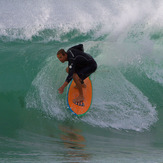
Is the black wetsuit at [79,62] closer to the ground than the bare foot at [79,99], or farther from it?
farther from it

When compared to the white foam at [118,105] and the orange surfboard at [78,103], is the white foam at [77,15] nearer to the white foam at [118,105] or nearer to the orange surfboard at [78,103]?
the white foam at [118,105]

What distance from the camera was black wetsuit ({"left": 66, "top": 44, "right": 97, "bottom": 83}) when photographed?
409 centimetres

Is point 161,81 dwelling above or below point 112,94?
above

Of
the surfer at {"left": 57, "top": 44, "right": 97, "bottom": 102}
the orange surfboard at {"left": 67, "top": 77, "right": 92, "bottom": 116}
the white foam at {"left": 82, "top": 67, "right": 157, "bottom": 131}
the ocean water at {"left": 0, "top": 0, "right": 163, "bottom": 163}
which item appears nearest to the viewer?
the ocean water at {"left": 0, "top": 0, "right": 163, "bottom": 163}

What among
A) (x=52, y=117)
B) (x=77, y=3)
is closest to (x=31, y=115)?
(x=52, y=117)

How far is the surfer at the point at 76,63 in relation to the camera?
4070 millimetres

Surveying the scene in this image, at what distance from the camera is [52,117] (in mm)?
4590

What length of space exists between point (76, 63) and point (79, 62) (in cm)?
7

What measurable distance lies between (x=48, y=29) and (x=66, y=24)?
0.75m

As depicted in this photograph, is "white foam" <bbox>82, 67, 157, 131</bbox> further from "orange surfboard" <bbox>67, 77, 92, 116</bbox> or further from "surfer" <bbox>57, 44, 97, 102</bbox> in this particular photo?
"surfer" <bbox>57, 44, 97, 102</bbox>

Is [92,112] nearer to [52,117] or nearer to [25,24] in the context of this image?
[52,117]

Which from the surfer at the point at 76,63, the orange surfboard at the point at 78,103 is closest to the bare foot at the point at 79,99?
the orange surfboard at the point at 78,103

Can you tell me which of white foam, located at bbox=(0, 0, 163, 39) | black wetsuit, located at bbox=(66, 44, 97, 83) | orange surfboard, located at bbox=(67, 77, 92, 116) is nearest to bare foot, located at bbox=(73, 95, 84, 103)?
orange surfboard, located at bbox=(67, 77, 92, 116)

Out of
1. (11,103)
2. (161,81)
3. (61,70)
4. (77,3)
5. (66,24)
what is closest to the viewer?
(11,103)
